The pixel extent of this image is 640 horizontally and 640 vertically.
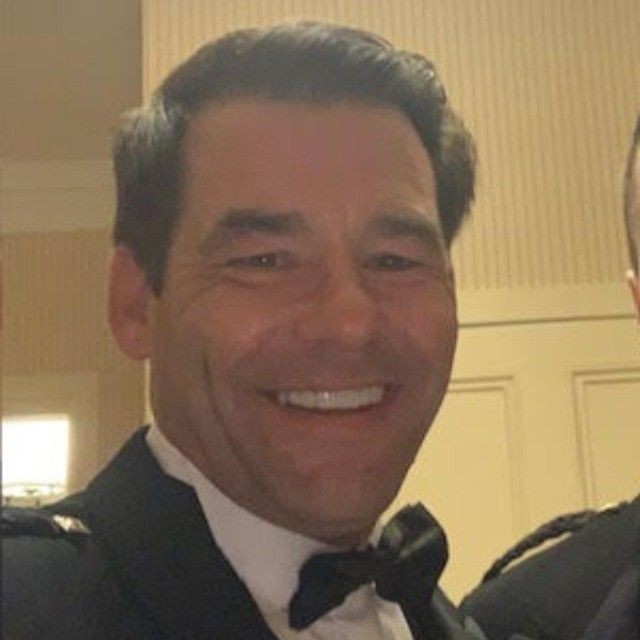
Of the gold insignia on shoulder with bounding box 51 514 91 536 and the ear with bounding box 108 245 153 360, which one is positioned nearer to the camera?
the gold insignia on shoulder with bounding box 51 514 91 536

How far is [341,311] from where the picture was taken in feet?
1.92

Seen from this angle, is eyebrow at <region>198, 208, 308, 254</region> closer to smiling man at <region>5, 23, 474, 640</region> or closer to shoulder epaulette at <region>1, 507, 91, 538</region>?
smiling man at <region>5, 23, 474, 640</region>

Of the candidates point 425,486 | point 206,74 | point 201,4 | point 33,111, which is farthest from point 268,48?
point 33,111

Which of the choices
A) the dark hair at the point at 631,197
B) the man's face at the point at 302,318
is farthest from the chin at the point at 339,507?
the dark hair at the point at 631,197

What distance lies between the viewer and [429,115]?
68 cm

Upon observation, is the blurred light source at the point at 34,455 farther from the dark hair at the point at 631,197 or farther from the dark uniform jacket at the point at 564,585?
the dark hair at the point at 631,197

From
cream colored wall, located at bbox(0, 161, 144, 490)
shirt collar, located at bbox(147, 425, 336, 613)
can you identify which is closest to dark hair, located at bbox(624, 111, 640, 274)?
shirt collar, located at bbox(147, 425, 336, 613)

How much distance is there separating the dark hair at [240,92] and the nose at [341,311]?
10cm

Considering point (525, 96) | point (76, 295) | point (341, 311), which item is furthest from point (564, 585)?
point (76, 295)

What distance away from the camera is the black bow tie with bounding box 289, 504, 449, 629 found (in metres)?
0.59

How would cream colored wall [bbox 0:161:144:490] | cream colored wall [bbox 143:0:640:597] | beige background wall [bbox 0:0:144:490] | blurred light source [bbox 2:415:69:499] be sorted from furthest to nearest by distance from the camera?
cream colored wall [bbox 0:161:144:490]
beige background wall [bbox 0:0:144:490]
cream colored wall [bbox 143:0:640:597]
blurred light source [bbox 2:415:69:499]

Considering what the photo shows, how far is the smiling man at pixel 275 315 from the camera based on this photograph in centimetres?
59

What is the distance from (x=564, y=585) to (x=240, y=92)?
1.39ft

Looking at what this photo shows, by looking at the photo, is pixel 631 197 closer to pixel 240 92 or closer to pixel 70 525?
pixel 240 92
